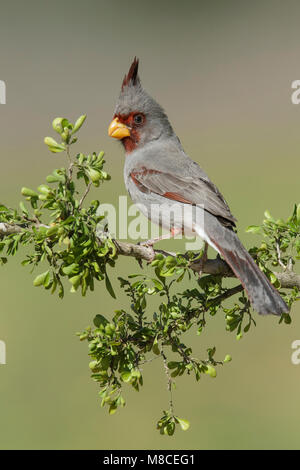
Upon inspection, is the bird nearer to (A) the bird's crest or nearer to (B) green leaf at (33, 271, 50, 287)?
(A) the bird's crest

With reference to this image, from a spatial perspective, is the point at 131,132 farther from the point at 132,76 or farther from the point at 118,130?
the point at 132,76

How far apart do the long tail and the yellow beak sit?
0.94 metres

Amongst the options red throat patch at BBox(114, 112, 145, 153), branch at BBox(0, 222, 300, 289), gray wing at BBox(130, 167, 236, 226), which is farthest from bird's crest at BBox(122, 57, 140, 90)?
branch at BBox(0, 222, 300, 289)

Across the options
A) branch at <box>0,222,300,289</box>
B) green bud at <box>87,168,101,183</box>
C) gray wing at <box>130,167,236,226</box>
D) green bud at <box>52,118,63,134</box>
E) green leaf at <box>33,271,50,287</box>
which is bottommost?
green leaf at <box>33,271,50,287</box>

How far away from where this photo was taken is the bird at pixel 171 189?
2.49 meters

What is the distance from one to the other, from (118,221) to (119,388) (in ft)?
2.22

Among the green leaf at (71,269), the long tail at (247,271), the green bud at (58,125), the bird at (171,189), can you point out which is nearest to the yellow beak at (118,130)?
the bird at (171,189)

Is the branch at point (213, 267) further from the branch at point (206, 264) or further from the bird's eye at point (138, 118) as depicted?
the bird's eye at point (138, 118)

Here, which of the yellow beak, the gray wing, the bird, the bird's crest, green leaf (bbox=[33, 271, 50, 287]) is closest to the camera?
green leaf (bbox=[33, 271, 50, 287])

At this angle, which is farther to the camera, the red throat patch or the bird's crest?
the red throat patch

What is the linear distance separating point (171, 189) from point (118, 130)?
58cm

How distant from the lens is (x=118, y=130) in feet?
11.7

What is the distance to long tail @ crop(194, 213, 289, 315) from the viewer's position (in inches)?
93.0

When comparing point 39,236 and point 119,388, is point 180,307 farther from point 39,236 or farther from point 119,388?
point 39,236
